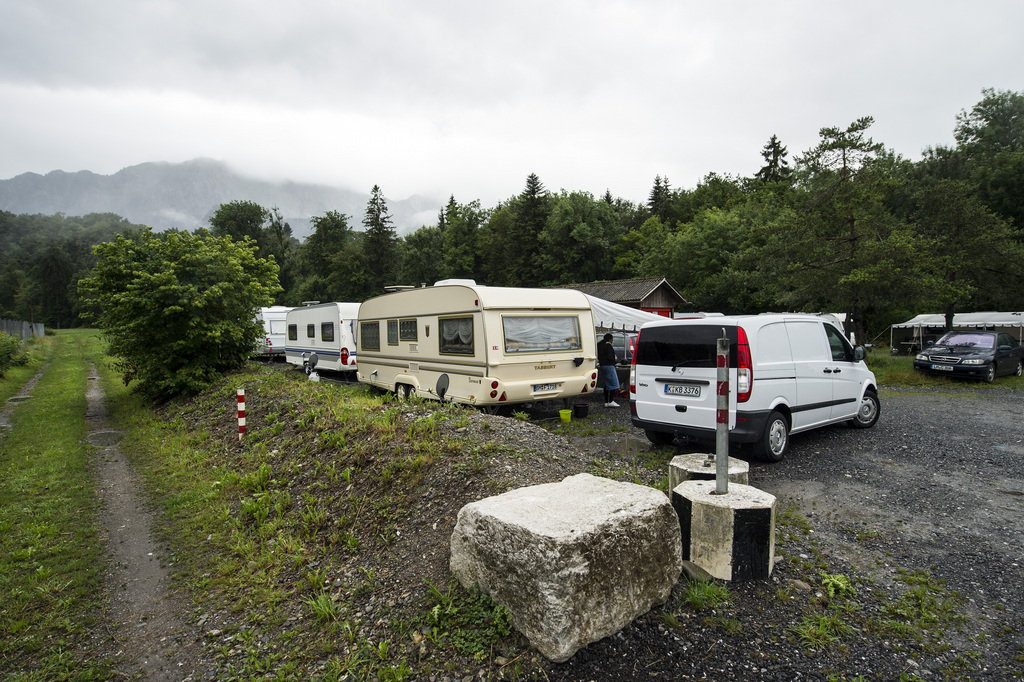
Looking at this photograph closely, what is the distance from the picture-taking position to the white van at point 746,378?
255 inches

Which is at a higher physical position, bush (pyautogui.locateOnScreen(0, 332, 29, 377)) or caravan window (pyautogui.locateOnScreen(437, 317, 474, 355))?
caravan window (pyautogui.locateOnScreen(437, 317, 474, 355))

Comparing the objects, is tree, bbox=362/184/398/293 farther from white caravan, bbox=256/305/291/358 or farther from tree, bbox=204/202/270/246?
white caravan, bbox=256/305/291/358

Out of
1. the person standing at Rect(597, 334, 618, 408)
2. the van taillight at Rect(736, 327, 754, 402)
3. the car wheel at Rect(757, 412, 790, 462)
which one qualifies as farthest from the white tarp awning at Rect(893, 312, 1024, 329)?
the van taillight at Rect(736, 327, 754, 402)

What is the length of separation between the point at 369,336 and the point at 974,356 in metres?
16.6

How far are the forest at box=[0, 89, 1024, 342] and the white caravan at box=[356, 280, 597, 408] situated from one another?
7.84 meters

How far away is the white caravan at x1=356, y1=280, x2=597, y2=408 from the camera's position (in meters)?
9.06

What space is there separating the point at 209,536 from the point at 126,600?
111cm

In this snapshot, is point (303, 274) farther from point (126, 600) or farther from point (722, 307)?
point (126, 600)

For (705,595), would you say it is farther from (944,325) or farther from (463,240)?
(463,240)

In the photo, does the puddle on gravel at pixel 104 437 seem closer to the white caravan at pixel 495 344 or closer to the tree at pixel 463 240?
the white caravan at pixel 495 344

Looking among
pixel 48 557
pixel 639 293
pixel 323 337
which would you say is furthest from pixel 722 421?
pixel 639 293

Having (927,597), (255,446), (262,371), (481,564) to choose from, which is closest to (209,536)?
(255,446)

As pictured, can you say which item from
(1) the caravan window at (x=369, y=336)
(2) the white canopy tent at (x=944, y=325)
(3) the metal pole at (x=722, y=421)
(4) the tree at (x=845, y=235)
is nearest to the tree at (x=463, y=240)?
(2) the white canopy tent at (x=944, y=325)

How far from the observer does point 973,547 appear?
4332 millimetres
